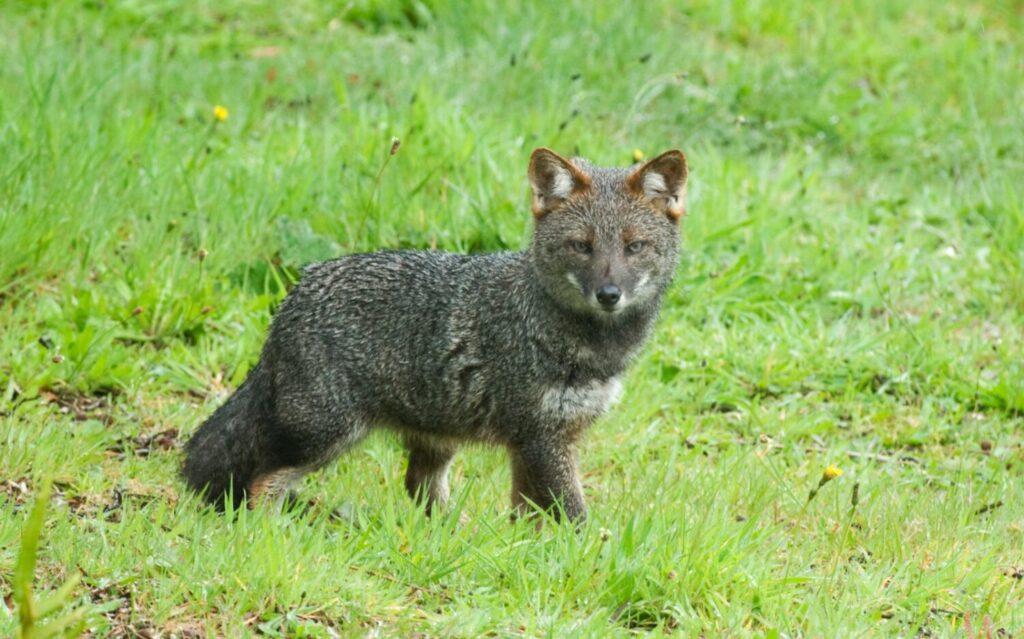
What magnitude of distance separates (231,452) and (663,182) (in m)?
1.96

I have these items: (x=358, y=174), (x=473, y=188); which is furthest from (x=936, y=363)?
(x=358, y=174)

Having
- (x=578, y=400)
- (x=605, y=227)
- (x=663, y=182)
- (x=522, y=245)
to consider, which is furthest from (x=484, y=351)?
(x=522, y=245)

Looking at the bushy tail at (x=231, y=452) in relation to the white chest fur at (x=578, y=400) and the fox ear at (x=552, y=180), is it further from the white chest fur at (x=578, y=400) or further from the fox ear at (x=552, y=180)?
the fox ear at (x=552, y=180)

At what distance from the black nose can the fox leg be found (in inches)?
37.2

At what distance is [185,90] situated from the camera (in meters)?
8.31

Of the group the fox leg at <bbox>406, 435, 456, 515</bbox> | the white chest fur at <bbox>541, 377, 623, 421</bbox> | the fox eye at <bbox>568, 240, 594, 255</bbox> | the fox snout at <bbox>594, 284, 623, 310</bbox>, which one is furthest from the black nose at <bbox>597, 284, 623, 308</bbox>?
the fox leg at <bbox>406, 435, 456, 515</bbox>

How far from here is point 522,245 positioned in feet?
22.5

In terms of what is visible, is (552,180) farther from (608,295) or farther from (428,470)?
(428,470)

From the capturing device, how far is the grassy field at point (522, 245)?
13.9 feet

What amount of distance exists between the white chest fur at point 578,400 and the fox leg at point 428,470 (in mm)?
569

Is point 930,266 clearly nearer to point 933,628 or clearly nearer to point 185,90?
point 933,628

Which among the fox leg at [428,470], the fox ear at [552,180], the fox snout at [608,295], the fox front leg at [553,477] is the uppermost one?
the fox ear at [552,180]

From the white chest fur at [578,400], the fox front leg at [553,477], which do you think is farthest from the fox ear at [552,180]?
the fox front leg at [553,477]

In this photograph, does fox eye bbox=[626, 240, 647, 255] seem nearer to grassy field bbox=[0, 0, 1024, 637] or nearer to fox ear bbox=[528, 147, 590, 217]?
fox ear bbox=[528, 147, 590, 217]
